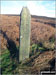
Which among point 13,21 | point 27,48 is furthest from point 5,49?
point 13,21

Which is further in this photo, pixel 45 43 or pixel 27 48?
pixel 45 43

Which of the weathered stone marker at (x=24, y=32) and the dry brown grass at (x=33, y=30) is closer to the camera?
the weathered stone marker at (x=24, y=32)

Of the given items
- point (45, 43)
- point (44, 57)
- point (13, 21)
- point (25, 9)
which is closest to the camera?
point (25, 9)

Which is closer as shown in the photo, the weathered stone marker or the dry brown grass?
the weathered stone marker

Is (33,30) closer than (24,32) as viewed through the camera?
No

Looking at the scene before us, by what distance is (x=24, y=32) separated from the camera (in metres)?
5.00

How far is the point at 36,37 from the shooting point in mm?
5941

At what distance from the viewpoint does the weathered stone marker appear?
4.90 m

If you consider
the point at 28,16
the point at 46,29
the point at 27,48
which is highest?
the point at 28,16

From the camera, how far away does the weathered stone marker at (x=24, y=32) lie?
16.1 ft

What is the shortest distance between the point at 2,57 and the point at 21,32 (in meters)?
1.20

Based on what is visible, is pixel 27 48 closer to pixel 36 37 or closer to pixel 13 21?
pixel 36 37

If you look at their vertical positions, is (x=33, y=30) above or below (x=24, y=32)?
below

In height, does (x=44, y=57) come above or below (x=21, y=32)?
below
